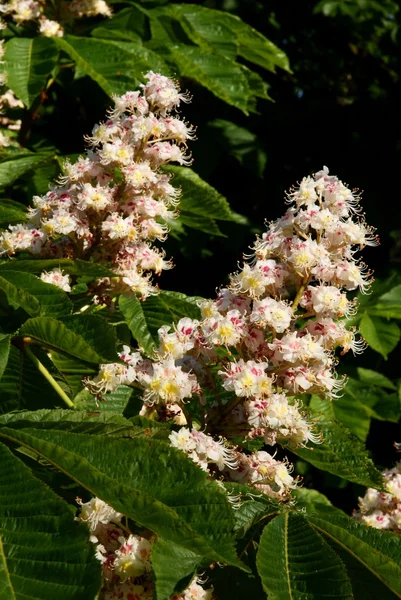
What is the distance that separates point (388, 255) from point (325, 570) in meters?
4.00

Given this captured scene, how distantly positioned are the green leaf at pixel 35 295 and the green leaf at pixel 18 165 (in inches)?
32.2

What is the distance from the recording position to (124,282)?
2.16m

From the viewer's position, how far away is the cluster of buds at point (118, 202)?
2127 mm

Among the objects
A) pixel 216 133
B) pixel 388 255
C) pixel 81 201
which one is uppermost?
pixel 81 201

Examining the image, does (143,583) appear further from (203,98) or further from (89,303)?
(203,98)

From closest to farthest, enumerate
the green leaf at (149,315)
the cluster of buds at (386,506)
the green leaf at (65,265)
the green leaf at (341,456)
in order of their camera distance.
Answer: the green leaf at (341,456) → the green leaf at (65,265) → the green leaf at (149,315) → the cluster of buds at (386,506)

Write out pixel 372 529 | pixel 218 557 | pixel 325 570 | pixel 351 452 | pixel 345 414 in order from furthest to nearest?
pixel 345 414, pixel 351 452, pixel 372 529, pixel 325 570, pixel 218 557

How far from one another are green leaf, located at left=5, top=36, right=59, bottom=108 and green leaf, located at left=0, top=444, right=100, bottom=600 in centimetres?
168

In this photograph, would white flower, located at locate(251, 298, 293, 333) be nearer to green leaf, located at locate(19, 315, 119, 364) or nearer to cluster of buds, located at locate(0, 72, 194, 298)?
green leaf, located at locate(19, 315, 119, 364)

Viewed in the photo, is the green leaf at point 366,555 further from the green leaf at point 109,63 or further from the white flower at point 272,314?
the green leaf at point 109,63

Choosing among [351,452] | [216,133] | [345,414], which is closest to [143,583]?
[351,452]

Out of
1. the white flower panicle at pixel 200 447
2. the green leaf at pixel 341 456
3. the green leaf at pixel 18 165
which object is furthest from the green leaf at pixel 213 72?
the white flower panicle at pixel 200 447

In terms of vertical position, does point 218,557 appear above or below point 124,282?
above

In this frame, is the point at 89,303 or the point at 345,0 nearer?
the point at 89,303
